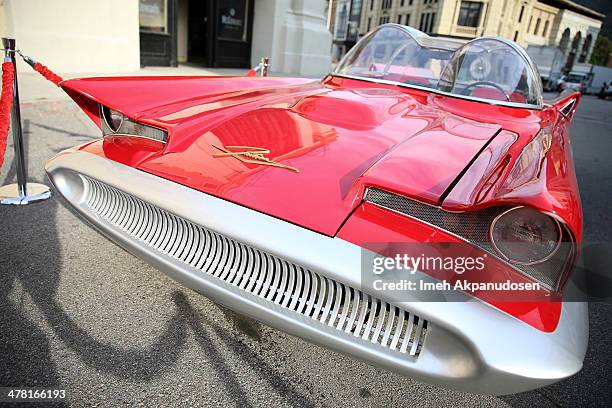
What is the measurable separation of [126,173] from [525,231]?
1.36m

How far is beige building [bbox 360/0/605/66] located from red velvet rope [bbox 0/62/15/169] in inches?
1737

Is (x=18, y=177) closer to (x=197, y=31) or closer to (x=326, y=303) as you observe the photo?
(x=326, y=303)

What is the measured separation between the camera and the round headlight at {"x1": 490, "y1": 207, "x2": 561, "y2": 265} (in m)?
1.10

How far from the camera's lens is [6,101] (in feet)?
8.10

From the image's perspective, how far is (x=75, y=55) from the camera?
745 centimetres

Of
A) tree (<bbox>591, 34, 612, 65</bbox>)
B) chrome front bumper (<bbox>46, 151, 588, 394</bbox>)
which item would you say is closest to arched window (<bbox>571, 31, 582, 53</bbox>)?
tree (<bbox>591, 34, 612, 65</bbox>)

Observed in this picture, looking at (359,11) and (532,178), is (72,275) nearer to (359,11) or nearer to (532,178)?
(532,178)

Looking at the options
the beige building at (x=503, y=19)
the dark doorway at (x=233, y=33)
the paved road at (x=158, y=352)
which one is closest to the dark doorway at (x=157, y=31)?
the dark doorway at (x=233, y=33)

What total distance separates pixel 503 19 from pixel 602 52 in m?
24.6

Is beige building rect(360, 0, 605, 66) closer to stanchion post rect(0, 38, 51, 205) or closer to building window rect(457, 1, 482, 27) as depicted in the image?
building window rect(457, 1, 482, 27)

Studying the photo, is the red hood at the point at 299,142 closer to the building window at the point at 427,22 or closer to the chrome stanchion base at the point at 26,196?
the chrome stanchion base at the point at 26,196

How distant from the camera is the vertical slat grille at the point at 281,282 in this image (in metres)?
1.16

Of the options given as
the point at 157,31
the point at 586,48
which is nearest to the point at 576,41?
A: the point at 586,48

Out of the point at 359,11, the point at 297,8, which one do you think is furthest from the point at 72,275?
the point at 359,11
